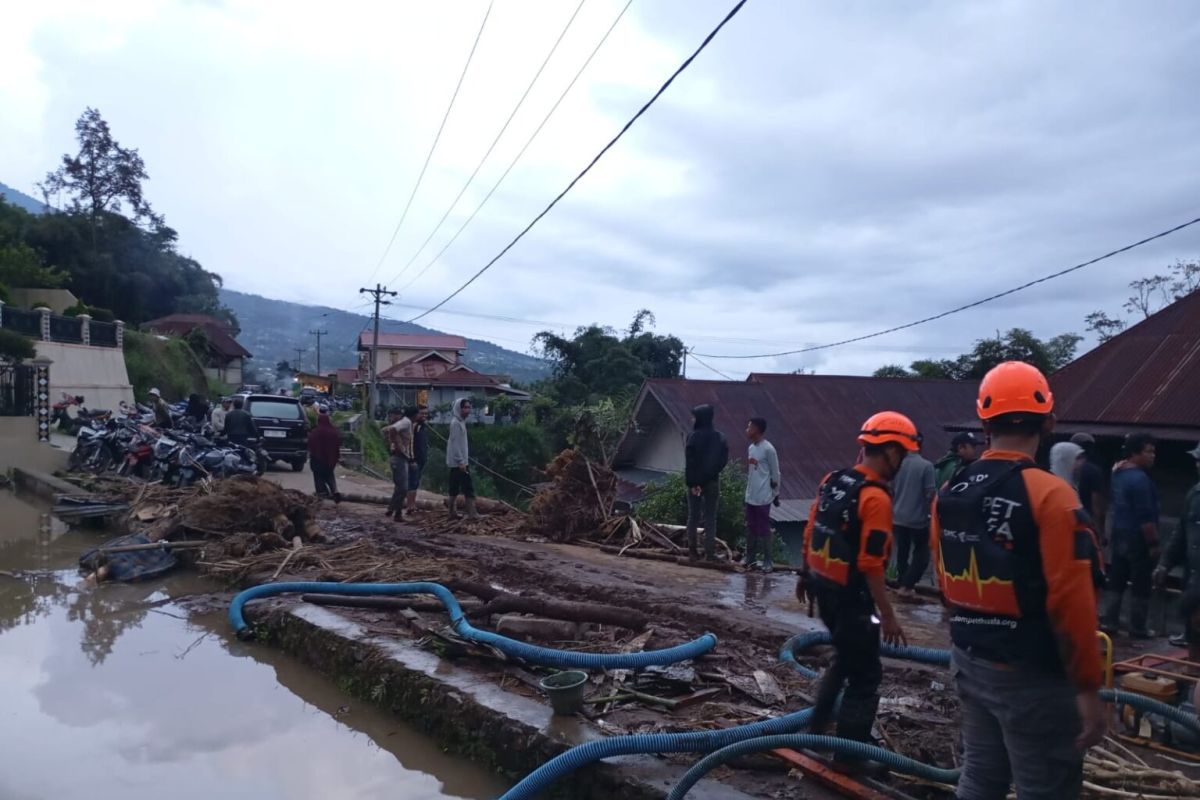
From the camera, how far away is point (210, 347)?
176 ft

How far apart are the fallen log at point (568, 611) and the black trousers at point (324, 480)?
27.7 ft

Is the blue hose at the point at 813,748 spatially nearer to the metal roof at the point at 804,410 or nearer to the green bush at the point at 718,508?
the green bush at the point at 718,508

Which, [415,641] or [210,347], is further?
[210,347]

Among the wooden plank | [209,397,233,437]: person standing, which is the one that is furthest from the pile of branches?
[209,397,233,437]: person standing

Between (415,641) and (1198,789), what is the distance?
4.90m

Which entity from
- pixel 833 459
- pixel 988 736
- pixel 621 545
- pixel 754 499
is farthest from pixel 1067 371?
pixel 988 736

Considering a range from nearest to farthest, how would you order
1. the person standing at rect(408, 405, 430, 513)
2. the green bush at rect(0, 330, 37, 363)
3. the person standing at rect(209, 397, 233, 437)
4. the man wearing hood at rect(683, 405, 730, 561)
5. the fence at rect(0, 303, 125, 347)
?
the man wearing hood at rect(683, 405, 730, 561)
the person standing at rect(408, 405, 430, 513)
the person standing at rect(209, 397, 233, 437)
the green bush at rect(0, 330, 37, 363)
the fence at rect(0, 303, 125, 347)

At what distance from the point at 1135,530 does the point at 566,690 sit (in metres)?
5.08

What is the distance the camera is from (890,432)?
13.2 feet

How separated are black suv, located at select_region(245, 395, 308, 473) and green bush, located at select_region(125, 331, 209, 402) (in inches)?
798

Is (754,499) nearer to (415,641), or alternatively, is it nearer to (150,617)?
(415,641)

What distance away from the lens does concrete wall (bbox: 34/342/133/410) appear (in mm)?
28188

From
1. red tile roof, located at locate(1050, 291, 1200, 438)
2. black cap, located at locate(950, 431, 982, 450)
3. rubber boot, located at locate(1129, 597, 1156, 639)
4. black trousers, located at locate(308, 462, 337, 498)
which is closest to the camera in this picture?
rubber boot, located at locate(1129, 597, 1156, 639)

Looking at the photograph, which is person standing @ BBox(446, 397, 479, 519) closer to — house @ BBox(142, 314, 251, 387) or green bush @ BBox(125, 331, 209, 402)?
green bush @ BBox(125, 331, 209, 402)
